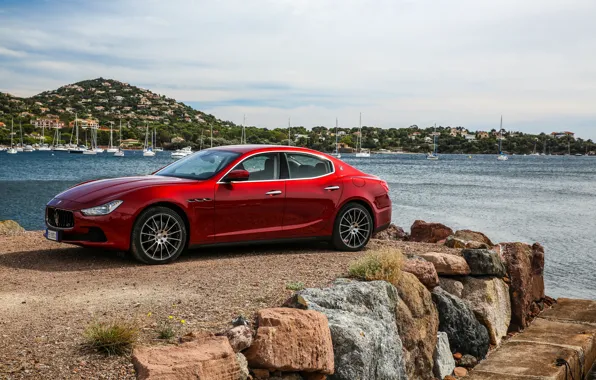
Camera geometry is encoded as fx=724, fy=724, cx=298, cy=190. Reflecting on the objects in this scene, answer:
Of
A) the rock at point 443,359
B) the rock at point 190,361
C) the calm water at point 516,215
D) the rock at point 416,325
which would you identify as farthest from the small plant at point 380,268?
the calm water at point 516,215

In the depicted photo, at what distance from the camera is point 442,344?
31.0ft

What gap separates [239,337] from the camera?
6.17m

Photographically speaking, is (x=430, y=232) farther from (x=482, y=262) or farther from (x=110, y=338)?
(x=110, y=338)

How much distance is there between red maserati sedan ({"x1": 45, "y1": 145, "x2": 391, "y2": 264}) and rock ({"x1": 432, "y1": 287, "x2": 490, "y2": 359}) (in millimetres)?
1761

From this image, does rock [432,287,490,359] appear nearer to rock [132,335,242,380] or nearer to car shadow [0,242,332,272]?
car shadow [0,242,332,272]

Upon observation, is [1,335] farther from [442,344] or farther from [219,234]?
[442,344]

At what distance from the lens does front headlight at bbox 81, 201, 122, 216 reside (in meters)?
9.26

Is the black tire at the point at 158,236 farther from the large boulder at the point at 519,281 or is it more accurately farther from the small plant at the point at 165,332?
the large boulder at the point at 519,281

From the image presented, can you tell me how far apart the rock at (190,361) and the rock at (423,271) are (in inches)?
165

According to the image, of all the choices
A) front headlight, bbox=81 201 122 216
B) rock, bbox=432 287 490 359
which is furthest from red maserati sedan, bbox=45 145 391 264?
rock, bbox=432 287 490 359

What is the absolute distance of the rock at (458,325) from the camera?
9.94 m

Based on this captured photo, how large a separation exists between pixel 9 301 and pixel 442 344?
17.4 feet

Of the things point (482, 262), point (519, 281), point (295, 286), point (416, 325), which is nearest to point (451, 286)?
point (482, 262)

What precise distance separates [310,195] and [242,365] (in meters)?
4.97
